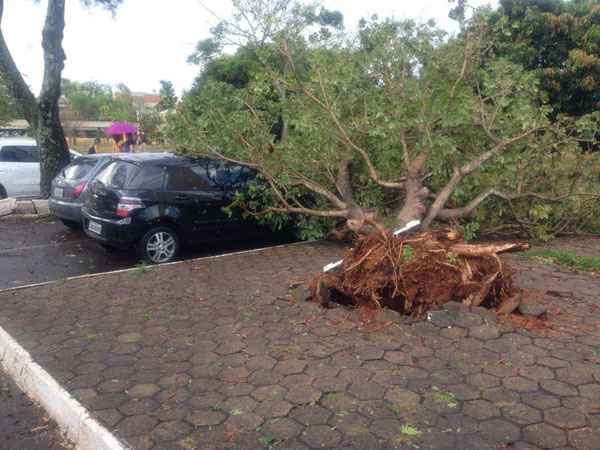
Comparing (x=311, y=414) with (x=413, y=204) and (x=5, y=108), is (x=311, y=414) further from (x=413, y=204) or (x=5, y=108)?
(x=5, y=108)

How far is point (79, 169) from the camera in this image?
10.1 m

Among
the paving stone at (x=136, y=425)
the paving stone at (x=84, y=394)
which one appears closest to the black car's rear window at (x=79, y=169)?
the paving stone at (x=84, y=394)

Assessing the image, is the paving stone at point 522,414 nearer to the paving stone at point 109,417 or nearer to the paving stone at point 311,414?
the paving stone at point 311,414

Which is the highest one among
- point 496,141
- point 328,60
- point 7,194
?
point 328,60

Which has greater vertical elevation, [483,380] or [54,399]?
[483,380]

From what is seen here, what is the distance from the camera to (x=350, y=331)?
4.95m

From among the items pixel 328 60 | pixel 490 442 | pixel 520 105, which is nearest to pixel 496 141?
pixel 520 105

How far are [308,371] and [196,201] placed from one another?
4.87m

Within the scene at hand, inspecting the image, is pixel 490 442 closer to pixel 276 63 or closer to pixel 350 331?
pixel 350 331

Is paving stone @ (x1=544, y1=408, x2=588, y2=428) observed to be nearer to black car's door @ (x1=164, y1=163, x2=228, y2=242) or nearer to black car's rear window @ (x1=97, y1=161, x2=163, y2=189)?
black car's door @ (x1=164, y1=163, x2=228, y2=242)

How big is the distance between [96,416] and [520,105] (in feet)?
17.1

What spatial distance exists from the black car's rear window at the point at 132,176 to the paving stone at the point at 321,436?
544 centimetres

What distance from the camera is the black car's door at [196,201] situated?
8484 millimetres

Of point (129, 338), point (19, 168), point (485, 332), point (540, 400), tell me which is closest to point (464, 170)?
point (485, 332)
